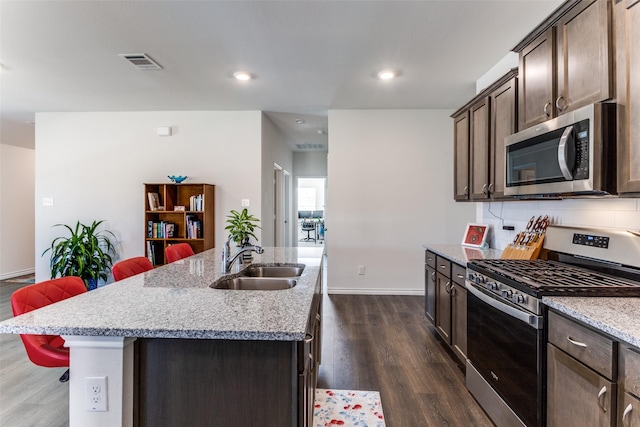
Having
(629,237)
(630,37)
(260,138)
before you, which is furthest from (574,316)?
(260,138)

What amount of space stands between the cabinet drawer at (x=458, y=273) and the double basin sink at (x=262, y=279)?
1.21 m

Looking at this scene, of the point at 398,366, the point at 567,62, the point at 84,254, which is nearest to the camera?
the point at 567,62

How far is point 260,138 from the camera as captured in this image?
4.79m

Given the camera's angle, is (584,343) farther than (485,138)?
No

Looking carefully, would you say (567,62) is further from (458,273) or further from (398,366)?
(398,366)

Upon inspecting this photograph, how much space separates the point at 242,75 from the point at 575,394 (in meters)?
3.55

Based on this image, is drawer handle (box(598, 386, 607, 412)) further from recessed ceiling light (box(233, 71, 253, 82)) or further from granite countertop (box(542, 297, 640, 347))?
recessed ceiling light (box(233, 71, 253, 82))

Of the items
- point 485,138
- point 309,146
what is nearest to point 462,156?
point 485,138

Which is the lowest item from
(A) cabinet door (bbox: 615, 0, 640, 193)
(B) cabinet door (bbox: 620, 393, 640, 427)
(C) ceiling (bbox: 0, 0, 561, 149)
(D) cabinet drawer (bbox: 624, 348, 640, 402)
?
(B) cabinet door (bbox: 620, 393, 640, 427)

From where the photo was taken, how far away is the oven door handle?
1493 mm

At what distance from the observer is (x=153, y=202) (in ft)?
15.2

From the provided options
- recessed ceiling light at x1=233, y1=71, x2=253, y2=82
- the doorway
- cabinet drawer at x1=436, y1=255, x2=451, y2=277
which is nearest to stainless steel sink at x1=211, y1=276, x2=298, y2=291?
cabinet drawer at x1=436, y1=255, x2=451, y2=277

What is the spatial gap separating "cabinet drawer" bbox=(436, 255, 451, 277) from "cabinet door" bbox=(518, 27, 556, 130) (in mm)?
1175

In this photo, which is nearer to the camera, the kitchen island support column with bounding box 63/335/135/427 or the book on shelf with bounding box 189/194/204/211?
the kitchen island support column with bounding box 63/335/135/427
